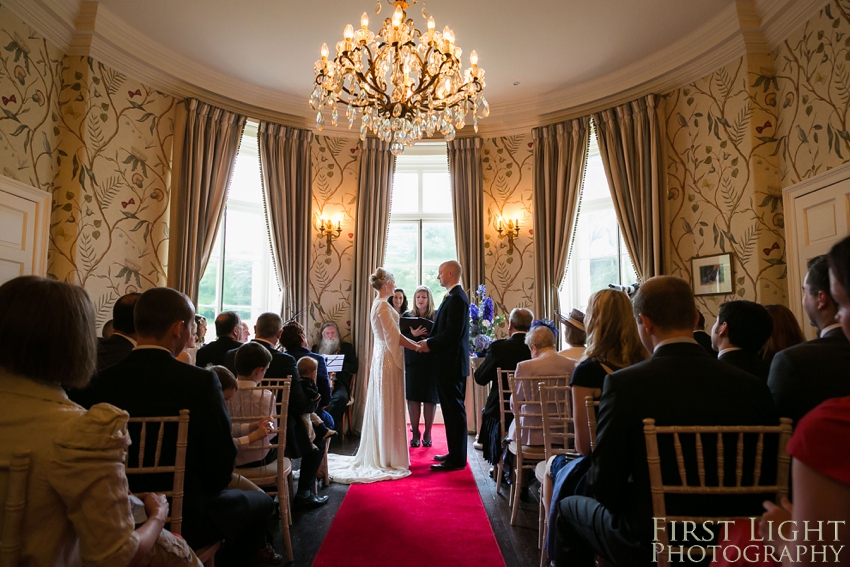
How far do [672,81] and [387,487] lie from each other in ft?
16.3

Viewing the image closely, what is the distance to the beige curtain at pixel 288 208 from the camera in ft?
21.7

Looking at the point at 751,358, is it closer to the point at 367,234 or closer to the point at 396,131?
the point at 396,131

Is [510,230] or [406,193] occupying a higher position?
[406,193]

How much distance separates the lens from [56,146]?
483cm

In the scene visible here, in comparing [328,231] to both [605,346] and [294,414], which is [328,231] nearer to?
[294,414]

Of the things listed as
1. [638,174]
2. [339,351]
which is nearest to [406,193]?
[339,351]

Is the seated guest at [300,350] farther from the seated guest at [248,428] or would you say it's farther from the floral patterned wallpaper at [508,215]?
the floral patterned wallpaper at [508,215]

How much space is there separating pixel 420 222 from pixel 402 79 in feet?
12.3

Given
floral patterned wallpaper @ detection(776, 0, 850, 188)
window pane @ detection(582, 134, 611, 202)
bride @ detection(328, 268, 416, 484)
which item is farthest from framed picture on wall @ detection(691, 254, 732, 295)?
bride @ detection(328, 268, 416, 484)

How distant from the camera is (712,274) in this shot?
5.25 meters

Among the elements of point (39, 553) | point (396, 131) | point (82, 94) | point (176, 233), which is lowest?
point (39, 553)

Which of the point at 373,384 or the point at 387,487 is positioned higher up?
the point at 373,384

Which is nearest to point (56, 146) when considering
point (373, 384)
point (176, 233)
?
point (176, 233)

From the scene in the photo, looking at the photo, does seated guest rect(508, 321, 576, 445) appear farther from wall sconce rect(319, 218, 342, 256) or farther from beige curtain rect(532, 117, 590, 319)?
wall sconce rect(319, 218, 342, 256)
